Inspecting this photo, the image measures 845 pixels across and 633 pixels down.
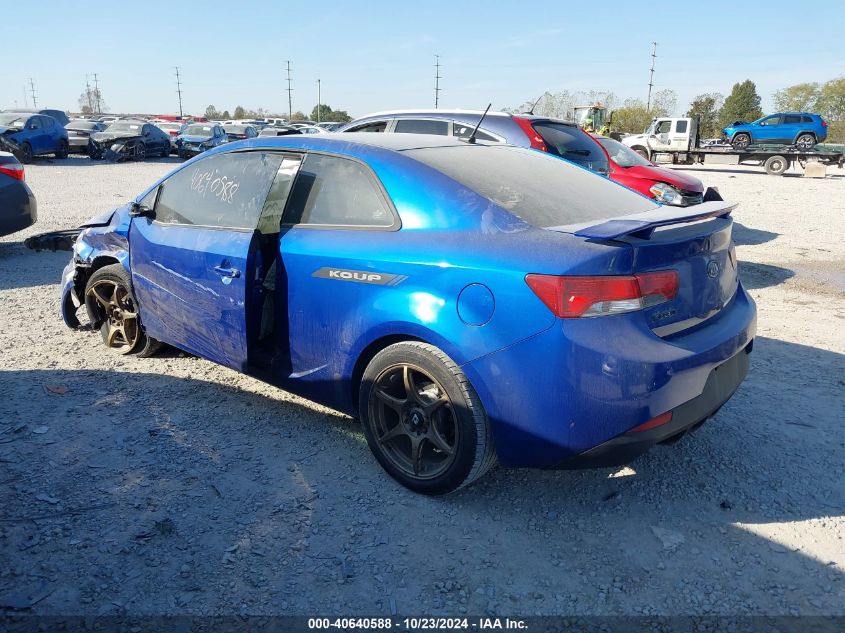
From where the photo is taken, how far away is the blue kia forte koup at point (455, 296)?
99.2 inches

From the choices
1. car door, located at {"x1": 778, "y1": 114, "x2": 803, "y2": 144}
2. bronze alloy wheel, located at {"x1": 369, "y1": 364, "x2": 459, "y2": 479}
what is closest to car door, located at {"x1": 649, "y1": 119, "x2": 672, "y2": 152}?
car door, located at {"x1": 778, "y1": 114, "x2": 803, "y2": 144}

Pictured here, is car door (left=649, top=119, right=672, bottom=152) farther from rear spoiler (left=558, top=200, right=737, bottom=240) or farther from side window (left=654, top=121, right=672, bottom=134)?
rear spoiler (left=558, top=200, right=737, bottom=240)

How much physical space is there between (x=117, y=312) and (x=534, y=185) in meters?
3.26

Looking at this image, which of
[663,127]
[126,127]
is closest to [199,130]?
[126,127]

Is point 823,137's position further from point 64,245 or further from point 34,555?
point 34,555

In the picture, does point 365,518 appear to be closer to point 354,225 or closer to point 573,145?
point 354,225

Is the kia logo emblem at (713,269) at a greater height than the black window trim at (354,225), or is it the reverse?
the black window trim at (354,225)

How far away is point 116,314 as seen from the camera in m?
4.84

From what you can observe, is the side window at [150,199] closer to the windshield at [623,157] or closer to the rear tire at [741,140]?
the windshield at [623,157]

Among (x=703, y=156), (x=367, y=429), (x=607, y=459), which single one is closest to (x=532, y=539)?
(x=607, y=459)

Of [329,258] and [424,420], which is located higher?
[329,258]

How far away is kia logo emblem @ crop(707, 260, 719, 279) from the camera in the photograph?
9.45ft

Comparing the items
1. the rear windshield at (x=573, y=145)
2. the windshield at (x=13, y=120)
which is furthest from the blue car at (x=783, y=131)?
the windshield at (x=13, y=120)

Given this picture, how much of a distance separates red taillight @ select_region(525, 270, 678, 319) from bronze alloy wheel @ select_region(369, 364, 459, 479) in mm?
642
